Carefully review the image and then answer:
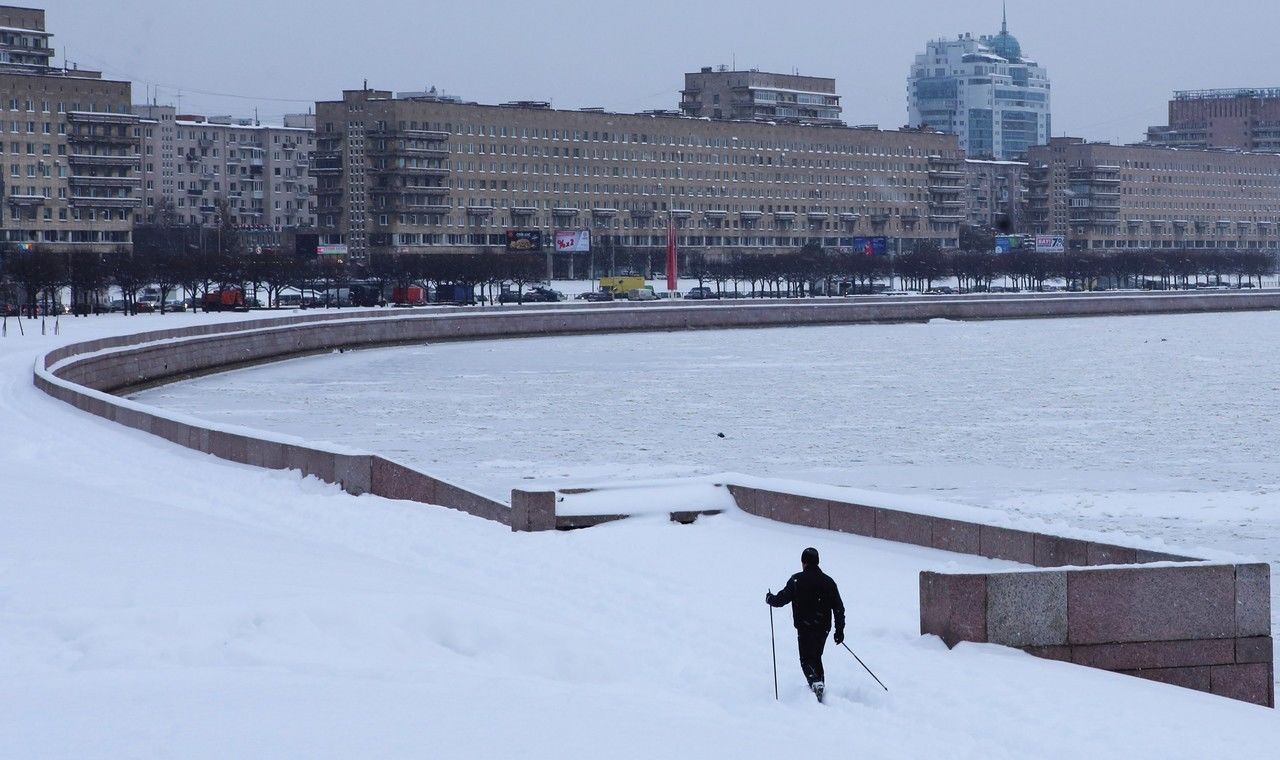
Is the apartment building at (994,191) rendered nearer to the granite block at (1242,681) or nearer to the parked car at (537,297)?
the parked car at (537,297)

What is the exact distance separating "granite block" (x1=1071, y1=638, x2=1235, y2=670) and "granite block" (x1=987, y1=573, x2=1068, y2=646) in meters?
0.19

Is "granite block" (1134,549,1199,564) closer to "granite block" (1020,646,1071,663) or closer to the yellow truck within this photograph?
"granite block" (1020,646,1071,663)

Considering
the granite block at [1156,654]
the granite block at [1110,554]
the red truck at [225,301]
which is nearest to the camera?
the granite block at [1156,654]

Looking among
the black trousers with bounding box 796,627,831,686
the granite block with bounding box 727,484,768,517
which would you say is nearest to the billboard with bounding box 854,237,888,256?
the granite block with bounding box 727,484,768,517

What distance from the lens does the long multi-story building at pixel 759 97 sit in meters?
179

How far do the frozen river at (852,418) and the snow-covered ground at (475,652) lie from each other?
530cm

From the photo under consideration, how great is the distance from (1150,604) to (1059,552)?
1667 millimetres

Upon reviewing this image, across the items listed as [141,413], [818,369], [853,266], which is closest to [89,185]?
[853,266]

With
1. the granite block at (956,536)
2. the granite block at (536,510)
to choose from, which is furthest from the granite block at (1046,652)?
the granite block at (536,510)

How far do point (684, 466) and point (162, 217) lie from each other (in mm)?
131833

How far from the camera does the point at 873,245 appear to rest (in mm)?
147250

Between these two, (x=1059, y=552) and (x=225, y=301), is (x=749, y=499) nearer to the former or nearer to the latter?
(x=1059, y=552)

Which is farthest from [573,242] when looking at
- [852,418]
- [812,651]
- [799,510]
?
[812,651]

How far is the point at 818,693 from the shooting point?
368 inches
